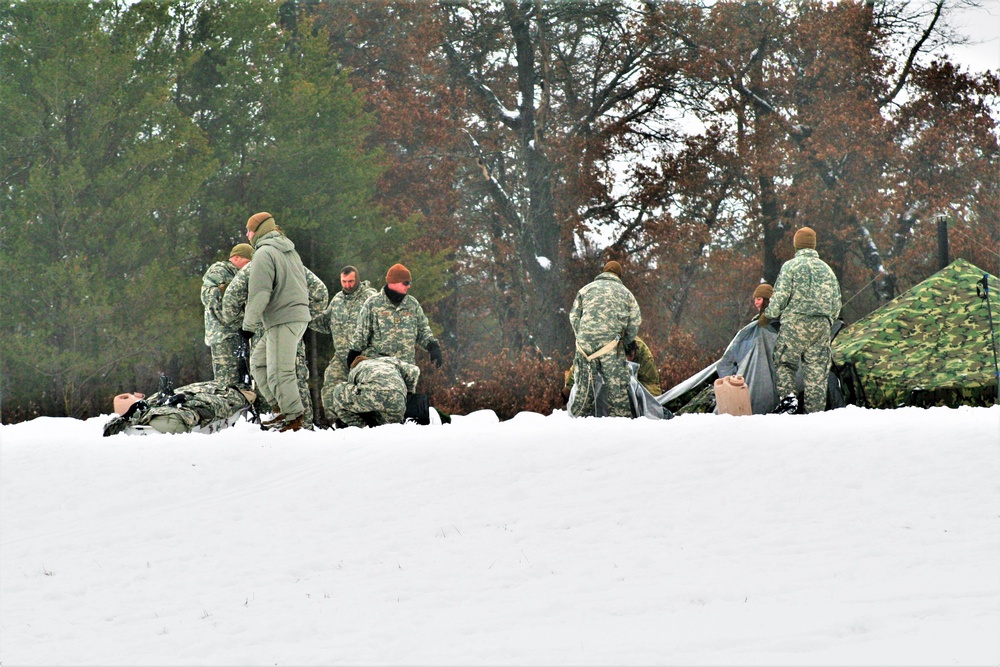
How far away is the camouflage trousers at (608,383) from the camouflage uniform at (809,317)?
5.30ft

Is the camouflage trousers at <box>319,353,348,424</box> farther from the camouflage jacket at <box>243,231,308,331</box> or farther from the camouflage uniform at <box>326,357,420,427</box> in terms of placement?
the camouflage jacket at <box>243,231,308,331</box>

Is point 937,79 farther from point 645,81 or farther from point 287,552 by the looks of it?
point 287,552

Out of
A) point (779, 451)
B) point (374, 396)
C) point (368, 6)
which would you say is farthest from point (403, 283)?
point (368, 6)

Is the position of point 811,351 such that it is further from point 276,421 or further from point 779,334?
point 276,421

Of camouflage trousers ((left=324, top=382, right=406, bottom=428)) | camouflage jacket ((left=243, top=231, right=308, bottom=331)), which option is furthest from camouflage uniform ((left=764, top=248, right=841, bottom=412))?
camouflage jacket ((left=243, top=231, right=308, bottom=331))

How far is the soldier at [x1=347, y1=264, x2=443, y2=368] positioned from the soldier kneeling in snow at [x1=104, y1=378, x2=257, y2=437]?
1.36 meters

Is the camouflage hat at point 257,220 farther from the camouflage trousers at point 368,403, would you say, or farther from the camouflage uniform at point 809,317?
the camouflage uniform at point 809,317

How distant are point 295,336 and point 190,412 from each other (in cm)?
115

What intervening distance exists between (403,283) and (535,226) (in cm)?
683

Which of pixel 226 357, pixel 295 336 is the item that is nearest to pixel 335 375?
pixel 226 357

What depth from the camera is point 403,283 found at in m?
11.2

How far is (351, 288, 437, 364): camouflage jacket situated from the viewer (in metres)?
11.2

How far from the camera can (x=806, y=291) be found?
1085cm

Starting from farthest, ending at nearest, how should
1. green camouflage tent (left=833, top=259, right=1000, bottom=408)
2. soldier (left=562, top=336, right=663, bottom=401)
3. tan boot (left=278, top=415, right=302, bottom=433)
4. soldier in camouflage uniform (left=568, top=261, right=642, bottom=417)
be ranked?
soldier (left=562, top=336, right=663, bottom=401), green camouflage tent (left=833, top=259, right=1000, bottom=408), soldier in camouflage uniform (left=568, top=261, right=642, bottom=417), tan boot (left=278, top=415, right=302, bottom=433)
